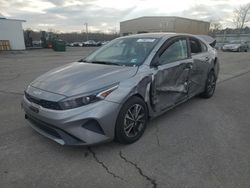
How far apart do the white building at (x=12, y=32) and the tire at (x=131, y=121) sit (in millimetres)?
25397

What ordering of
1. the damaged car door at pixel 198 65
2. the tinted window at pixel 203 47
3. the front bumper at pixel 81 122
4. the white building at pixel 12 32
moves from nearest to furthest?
1. the front bumper at pixel 81 122
2. the damaged car door at pixel 198 65
3. the tinted window at pixel 203 47
4. the white building at pixel 12 32

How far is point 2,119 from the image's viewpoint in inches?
155

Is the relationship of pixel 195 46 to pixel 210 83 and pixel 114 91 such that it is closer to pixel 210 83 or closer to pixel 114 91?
pixel 210 83

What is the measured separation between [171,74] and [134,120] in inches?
43.9

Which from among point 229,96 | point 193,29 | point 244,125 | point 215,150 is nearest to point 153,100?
point 215,150

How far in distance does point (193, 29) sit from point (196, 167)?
198 ft

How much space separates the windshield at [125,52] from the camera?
342 cm

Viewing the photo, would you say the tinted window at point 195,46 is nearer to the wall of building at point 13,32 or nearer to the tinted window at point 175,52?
the tinted window at point 175,52

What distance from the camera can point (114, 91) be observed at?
273 cm

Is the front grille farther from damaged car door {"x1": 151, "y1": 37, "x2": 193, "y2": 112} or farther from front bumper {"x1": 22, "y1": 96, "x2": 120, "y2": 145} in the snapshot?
damaged car door {"x1": 151, "y1": 37, "x2": 193, "y2": 112}

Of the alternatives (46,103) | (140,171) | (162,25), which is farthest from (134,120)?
(162,25)

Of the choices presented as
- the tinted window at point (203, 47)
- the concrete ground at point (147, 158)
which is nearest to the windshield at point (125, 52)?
the concrete ground at point (147, 158)

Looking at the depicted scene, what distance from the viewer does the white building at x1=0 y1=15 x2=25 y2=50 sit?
2341 cm

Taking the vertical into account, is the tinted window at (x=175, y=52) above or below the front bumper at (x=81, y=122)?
above
